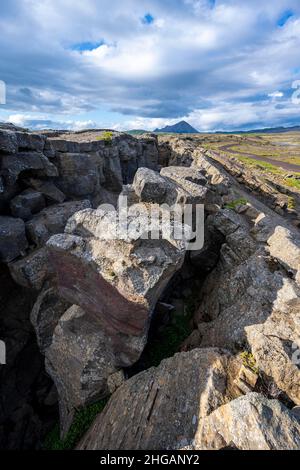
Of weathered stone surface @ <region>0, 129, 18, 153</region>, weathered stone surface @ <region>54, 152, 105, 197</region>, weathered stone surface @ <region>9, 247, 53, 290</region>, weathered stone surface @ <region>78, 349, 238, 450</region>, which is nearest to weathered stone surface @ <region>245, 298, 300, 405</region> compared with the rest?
weathered stone surface @ <region>78, 349, 238, 450</region>

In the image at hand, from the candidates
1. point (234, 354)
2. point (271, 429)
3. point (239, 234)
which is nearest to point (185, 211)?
point (239, 234)

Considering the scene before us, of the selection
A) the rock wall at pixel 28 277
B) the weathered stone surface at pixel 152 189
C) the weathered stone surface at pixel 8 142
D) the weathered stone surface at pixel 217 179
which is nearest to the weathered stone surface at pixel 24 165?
the rock wall at pixel 28 277

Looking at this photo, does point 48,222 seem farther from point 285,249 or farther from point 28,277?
point 285,249

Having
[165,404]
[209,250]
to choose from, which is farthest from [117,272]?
[209,250]

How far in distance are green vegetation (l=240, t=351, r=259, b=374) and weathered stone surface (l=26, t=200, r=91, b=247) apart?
13.4 meters

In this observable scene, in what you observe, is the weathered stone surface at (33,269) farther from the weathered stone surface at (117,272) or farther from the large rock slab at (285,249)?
the large rock slab at (285,249)

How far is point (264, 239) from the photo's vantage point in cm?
1733

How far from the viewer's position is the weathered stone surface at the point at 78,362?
13.5 metres

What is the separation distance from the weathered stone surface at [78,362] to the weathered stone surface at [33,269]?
115 inches

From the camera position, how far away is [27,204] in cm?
1822

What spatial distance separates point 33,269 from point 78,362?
6217mm

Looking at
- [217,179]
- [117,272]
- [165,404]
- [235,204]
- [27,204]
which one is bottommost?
[165,404]

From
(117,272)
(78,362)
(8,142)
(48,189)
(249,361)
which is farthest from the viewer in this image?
(48,189)

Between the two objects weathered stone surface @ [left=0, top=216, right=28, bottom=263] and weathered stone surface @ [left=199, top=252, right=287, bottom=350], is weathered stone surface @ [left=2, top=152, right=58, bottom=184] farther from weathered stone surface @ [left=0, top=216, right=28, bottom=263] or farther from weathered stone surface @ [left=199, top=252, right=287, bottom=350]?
weathered stone surface @ [left=199, top=252, right=287, bottom=350]
